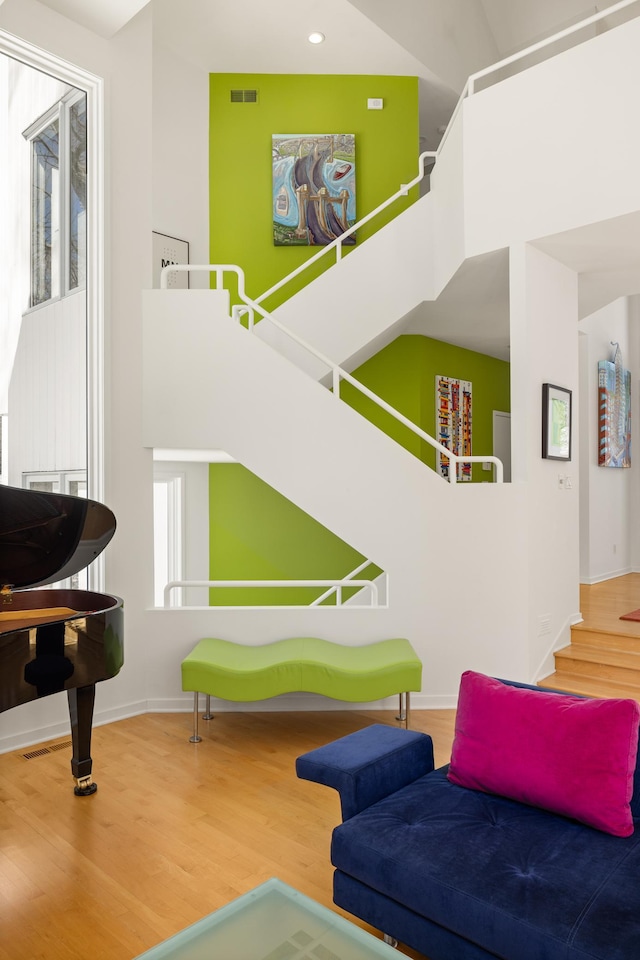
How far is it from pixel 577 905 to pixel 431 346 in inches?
267

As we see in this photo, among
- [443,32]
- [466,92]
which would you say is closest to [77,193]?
[466,92]

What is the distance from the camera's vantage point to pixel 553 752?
7.31 feet

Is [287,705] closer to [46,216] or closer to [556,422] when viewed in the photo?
[556,422]

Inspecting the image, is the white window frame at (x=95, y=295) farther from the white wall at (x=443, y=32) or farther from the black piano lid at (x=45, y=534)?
the white wall at (x=443, y=32)

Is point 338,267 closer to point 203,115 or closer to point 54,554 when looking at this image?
point 203,115

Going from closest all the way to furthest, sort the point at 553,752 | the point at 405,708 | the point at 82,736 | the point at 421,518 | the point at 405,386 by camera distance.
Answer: the point at 553,752, the point at 82,736, the point at 405,708, the point at 421,518, the point at 405,386

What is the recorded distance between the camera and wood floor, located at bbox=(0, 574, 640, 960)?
2510 mm

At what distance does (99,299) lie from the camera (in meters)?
4.75

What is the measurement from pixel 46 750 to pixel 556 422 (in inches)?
168

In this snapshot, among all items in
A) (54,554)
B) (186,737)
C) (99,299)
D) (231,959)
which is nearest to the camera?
(231,959)

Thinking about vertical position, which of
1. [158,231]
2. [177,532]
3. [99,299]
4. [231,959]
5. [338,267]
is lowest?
[231,959]

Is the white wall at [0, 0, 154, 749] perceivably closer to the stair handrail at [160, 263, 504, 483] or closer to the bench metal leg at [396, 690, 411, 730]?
the stair handrail at [160, 263, 504, 483]

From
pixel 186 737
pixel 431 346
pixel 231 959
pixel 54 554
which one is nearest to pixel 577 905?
pixel 231 959

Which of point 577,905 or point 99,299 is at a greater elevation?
point 99,299
